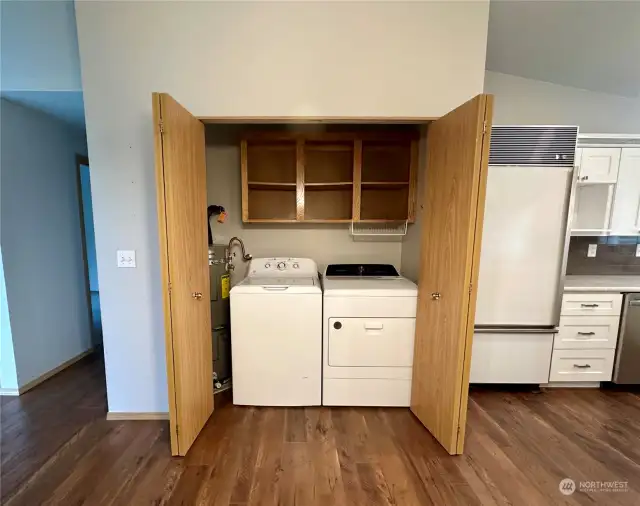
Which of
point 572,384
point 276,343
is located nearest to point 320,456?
point 276,343

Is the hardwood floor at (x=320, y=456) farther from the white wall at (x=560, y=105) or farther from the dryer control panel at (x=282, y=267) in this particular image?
the white wall at (x=560, y=105)

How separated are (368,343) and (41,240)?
2.93m

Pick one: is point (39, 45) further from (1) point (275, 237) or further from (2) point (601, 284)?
(2) point (601, 284)

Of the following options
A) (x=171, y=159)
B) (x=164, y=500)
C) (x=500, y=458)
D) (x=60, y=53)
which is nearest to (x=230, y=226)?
(x=171, y=159)

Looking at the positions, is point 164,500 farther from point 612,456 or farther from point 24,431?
point 612,456

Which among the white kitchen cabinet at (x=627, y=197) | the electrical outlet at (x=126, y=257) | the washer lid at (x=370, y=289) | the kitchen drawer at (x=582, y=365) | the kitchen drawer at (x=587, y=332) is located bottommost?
the kitchen drawer at (x=582, y=365)

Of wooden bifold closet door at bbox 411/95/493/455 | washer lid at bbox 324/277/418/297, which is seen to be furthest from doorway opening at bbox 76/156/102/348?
wooden bifold closet door at bbox 411/95/493/455

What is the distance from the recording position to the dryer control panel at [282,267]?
259cm

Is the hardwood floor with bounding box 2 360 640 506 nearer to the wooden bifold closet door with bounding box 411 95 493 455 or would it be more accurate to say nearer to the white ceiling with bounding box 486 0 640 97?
the wooden bifold closet door with bounding box 411 95 493 455

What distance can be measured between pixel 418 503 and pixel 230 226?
246cm

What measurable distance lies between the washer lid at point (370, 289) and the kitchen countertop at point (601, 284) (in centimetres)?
137

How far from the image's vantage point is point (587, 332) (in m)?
2.39

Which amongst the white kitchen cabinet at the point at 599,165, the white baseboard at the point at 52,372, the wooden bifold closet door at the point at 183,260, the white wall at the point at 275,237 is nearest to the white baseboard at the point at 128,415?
the wooden bifold closet door at the point at 183,260

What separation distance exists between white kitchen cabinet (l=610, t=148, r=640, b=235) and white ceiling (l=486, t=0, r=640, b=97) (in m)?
0.69
